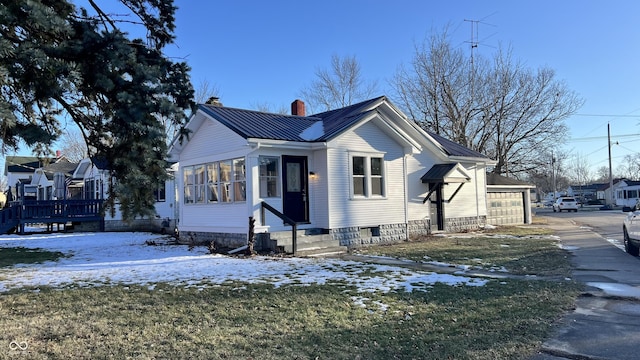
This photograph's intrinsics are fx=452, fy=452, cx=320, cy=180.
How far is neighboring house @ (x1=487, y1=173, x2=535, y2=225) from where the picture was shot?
22984 millimetres

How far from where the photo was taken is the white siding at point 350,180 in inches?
577

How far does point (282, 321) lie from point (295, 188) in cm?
888

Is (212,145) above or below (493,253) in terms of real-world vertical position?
above

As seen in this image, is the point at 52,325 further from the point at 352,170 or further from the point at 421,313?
the point at 352,170

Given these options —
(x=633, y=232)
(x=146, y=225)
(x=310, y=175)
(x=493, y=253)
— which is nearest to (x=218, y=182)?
(x=310, y=175)

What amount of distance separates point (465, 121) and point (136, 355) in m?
30.7

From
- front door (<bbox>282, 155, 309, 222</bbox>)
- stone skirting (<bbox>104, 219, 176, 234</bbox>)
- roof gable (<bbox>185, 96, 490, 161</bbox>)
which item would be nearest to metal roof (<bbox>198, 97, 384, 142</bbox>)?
roof gable (<bbox>185, 96, 490, 161</bbox>)

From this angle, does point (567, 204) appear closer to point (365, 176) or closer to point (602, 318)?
point (365, 176)

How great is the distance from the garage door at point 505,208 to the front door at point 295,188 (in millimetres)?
11906

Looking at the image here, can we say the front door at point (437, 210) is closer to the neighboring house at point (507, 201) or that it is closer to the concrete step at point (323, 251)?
the neighboring house at point (507, 201)

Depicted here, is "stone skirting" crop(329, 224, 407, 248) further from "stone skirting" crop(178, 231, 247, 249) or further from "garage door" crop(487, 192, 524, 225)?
"garage door" crop(487, 192, 524, 225)

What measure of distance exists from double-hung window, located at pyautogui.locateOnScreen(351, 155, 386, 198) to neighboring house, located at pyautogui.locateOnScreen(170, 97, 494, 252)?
0.11 ft

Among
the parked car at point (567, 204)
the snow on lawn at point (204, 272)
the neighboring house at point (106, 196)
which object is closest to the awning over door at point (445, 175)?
the snow on lawn at point (204, 272)

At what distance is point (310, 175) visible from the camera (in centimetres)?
1470
